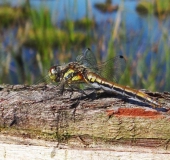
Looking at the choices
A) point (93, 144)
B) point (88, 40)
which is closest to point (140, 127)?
point (93, 144)

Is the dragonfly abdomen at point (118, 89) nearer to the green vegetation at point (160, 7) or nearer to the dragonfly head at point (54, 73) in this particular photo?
the dragonfly head at point (54, 73)

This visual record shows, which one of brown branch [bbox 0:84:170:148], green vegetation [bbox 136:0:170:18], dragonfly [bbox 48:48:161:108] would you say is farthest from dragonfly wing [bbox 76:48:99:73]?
green vegetation [bbox 136:0:170:18]

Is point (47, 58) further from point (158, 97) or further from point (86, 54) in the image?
point (158, 97)

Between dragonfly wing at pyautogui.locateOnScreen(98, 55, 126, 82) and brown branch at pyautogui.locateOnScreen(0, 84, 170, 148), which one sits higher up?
brown branch at pyautogui.locateOnScreen(0, 84, 170, 148)

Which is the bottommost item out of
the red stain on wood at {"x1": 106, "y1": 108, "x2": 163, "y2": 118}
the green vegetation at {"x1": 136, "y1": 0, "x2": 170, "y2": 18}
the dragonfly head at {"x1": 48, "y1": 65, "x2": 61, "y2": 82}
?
the dragonfly head at {"x1": 48, "y1": 65, "x2": 61, "y2": 82}

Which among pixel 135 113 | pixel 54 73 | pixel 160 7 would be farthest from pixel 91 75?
pixel 160 7

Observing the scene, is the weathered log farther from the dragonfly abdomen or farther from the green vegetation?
the green vegetation

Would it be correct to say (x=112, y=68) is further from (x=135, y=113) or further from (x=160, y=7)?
(x=160, y=7)
